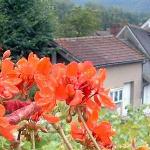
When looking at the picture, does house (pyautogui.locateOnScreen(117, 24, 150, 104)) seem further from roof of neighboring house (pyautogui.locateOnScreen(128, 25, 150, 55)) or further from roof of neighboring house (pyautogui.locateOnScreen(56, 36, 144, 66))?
roof of neighboring house (pyautogui.locateOnScreen(56, 36, 144, 66))

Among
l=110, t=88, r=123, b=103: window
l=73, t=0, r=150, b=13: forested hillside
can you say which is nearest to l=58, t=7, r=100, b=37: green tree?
l=110, t=88, r=123, b=103: window

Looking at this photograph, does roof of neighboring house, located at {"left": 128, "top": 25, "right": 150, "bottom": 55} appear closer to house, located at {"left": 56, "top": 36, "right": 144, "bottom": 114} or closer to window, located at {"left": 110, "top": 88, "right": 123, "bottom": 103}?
house, located at {"left": 56, "top": 36, "right": 144, "bottom": 114}

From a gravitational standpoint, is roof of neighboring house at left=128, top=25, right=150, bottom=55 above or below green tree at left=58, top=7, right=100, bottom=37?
above

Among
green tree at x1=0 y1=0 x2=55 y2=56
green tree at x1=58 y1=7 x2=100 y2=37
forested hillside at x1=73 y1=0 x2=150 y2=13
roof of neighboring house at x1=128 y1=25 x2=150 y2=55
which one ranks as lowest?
forested hillside at x1=73 y1=0 x2=150 y2=13

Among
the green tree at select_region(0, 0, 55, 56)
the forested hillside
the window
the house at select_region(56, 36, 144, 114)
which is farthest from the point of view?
the forested hillside

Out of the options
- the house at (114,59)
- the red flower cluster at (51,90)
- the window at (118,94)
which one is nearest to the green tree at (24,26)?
the house at (114,59)

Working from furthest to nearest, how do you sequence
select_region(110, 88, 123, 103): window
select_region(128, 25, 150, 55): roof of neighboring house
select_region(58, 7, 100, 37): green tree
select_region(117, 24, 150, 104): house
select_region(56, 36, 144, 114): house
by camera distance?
select_region(58, 7, 100, 37): green tree, select_region(128, 25, 150, 55): roof of neighboring house, select_region(117, 24, 150, 104): house, select_region(110, 88, 123, 103): window, select_region(56, 36, 144, 114): house

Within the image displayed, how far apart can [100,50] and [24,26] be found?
2814mm

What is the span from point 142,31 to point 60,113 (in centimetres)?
2221

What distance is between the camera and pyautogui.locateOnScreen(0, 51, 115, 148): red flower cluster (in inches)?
33.6

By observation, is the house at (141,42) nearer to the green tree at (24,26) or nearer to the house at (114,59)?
the house at (114,59)

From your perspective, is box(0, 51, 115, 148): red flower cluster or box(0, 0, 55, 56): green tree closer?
box(0, 51, 115, 148): red flower cluster

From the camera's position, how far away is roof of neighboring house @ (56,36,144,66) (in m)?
16.3

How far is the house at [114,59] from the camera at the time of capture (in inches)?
643
